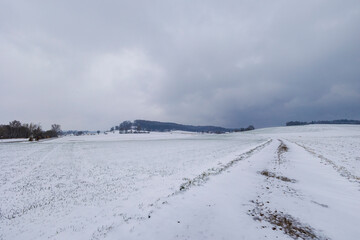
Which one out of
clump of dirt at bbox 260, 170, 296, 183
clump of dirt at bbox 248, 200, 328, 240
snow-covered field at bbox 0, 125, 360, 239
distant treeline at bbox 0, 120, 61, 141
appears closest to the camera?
clump of dirt at bbox 248, 200, 328, 240

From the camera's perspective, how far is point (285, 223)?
6391mm

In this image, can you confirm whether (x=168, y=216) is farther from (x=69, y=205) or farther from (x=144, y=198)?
(x=69, y=205)

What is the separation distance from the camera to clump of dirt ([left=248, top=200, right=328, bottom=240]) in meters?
5.68

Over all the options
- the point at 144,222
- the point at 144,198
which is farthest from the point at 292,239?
the point at 144,198

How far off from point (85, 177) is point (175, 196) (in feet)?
32.6

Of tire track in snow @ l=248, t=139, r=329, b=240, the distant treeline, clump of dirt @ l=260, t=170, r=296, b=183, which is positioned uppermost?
the distant treeline

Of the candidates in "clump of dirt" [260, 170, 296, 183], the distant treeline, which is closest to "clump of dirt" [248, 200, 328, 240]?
"clump of dirt" [260, 170, 296, 183]

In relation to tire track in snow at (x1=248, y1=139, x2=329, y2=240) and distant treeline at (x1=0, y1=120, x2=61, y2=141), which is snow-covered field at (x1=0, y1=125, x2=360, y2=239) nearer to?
tire track in snow at (x1=248, y1=139, x2=329, y2=240)

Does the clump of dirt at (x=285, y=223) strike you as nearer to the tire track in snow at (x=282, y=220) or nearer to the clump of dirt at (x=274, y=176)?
the tire track in snow at (x=282, y=220)

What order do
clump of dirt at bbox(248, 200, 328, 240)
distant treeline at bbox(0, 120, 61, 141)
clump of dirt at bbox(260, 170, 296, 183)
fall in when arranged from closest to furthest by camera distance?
1. clump of dirt at bbox(248, 200, 328, 240)
2. clump of dirt at bbox(260, 170, 296, 183)
3. distant treeline at bbox(0, 120, 61, 141)

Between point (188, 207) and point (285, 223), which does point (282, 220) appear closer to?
point (285, 223)

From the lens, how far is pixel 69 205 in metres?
8.92

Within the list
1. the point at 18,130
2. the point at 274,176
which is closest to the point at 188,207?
the point at 274,176

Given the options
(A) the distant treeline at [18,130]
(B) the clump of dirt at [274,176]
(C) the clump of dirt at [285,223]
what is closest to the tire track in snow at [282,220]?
(C) the clump of dirt at [285,223]
